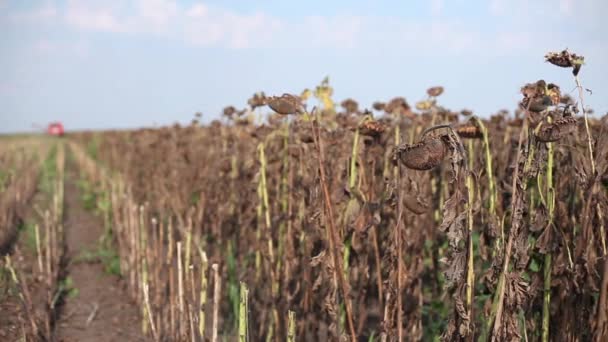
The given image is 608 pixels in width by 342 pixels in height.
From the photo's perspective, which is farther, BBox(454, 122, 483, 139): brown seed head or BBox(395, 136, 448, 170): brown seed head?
BBox(454, 122, 483, 139): brown seed head

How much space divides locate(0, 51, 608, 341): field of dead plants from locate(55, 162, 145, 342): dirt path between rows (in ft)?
0.18

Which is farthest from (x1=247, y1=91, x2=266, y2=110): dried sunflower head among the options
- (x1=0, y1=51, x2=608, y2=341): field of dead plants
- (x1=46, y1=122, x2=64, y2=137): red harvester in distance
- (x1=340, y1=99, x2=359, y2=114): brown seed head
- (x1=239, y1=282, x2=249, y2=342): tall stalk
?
(x1=46, y1=122, x2=64, y2=137): red harvester in distance

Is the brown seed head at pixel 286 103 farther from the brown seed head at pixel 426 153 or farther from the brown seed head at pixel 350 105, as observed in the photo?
the brown seed head at pixel 350 105

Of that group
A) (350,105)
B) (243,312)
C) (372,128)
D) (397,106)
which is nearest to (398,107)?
(397,106)

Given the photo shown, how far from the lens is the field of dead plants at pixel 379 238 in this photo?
2107 mm

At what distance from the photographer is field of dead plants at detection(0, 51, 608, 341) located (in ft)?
6.91

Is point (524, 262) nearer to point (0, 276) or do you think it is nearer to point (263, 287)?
point (263, 287)

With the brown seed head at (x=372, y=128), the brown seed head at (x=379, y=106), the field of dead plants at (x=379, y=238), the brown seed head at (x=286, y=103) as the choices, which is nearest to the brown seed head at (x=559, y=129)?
the field of dead plants at (x=379, y=238)

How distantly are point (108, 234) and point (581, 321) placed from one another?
539 cm

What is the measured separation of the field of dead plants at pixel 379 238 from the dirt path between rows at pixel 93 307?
0.05 meters

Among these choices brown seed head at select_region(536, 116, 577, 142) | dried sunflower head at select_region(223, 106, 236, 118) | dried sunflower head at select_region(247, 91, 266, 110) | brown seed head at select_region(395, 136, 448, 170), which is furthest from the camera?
dried sunflower head at select_region(223, 106, 236, 118)

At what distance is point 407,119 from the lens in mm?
4680

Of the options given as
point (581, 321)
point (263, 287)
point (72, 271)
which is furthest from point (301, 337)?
point (72, 271)

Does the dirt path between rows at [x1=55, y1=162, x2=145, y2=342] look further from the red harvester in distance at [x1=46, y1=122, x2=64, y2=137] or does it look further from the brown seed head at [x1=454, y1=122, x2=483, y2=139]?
the red harvester in distance at [x1=46, y1=122, x2=64, y2=137]
